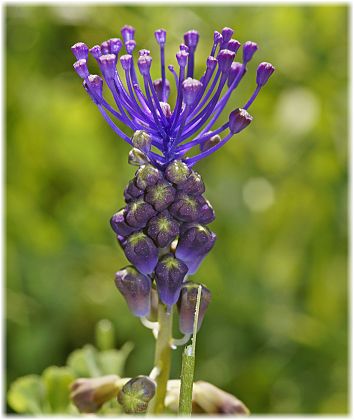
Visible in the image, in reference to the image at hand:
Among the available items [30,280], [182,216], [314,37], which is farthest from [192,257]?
[314,37]

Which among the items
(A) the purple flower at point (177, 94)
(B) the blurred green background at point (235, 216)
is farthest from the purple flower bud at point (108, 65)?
(B) the blurred green background at point (235, 216)

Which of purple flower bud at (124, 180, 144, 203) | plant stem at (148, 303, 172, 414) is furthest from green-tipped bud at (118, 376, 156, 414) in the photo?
purple flower bud at (124, 180, 144, 203)

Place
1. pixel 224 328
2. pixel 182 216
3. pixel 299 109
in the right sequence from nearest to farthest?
pixel 182 216, pixel 224 328, pixel 299 109

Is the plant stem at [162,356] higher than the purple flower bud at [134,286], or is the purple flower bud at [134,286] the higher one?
the purple flower bud at [134,286]

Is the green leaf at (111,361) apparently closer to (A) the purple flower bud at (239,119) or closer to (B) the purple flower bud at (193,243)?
(B) the purple flower bud at (193,243)

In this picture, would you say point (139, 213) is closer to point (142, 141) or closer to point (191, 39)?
point (142, 141)

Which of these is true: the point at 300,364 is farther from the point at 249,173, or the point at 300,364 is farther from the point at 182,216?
the point at 182,216
